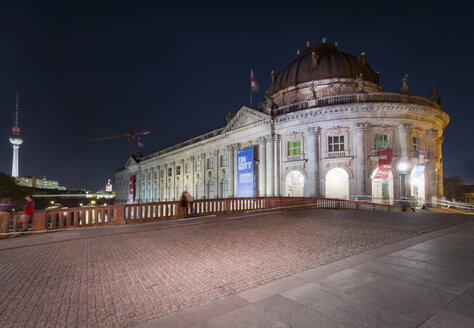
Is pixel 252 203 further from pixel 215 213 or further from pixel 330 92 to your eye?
pixel 330 92

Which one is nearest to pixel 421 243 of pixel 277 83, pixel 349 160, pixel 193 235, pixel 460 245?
pixel 460 245

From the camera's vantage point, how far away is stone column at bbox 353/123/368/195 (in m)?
27.2

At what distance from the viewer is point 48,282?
444 cm

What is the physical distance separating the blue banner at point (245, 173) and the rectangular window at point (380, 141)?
14111 mm

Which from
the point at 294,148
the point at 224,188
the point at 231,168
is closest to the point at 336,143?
the point at 294,148

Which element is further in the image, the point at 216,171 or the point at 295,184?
the point at 216,171

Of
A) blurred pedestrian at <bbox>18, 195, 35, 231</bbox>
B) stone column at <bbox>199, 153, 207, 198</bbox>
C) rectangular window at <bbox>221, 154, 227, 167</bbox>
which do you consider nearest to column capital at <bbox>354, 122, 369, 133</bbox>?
rectangular window at <bbox>221, 154, 227, 167</bbox>

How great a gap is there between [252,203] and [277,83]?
98.5 feet

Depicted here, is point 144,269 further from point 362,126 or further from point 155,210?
point 362,126

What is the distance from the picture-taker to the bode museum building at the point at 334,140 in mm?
27781

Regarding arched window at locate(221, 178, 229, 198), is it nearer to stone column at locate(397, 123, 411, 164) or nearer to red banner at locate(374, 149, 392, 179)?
red banner at locate(374, 149, 392, 179)

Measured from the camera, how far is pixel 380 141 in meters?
28.4

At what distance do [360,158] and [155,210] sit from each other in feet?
74.3

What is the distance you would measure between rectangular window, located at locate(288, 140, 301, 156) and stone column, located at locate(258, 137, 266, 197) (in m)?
3.86
